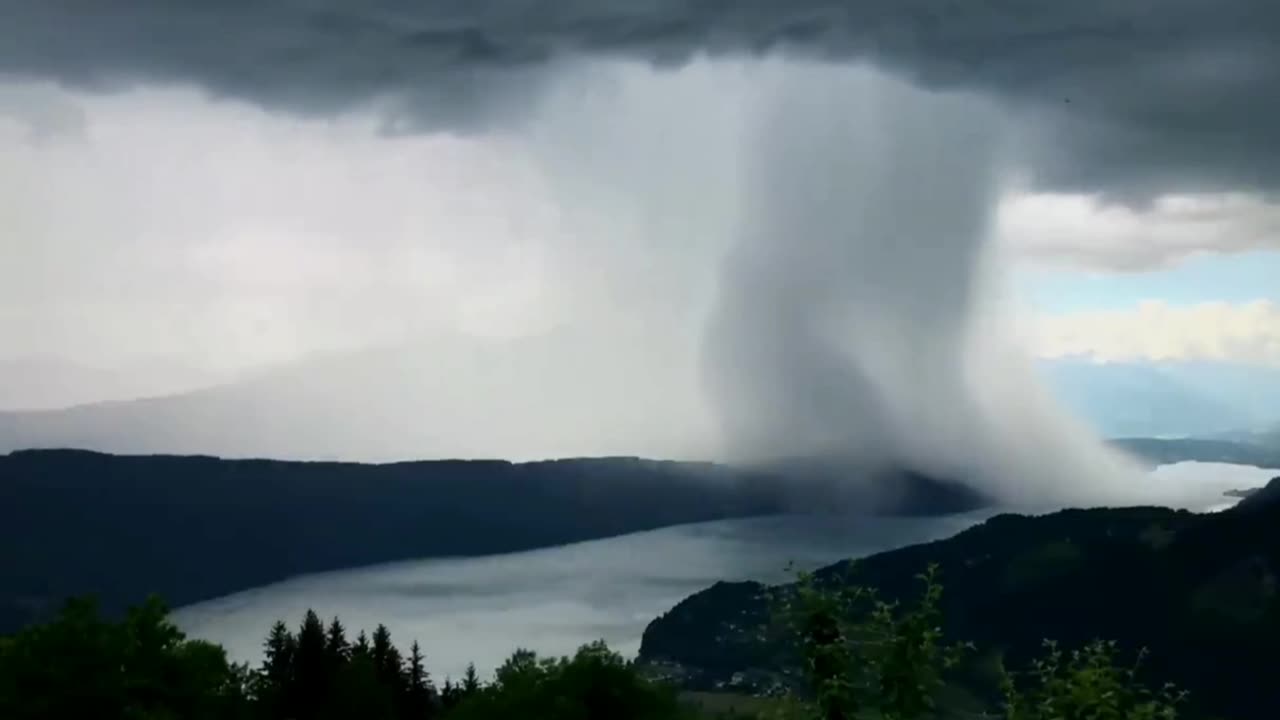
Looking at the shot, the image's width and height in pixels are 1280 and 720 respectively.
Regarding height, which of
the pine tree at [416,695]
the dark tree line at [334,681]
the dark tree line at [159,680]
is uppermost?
the dark tree line at [159,680]

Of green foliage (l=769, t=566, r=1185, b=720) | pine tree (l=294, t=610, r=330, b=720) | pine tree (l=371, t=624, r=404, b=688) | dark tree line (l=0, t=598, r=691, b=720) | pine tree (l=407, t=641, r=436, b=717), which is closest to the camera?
green foliage (l=769, t=566, r=1185, b=720)

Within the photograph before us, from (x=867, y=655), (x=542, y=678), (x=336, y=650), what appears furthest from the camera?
(x=336, y=650)

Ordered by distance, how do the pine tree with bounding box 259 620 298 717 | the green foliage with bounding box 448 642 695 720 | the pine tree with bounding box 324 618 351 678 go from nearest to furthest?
the green foliage with bounding box 448 642 695 720 → the pine tree with bounding box 259 620 298 717 → the pine tree with bounding box 324 618 351 678

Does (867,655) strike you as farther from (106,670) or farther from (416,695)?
(416,695)

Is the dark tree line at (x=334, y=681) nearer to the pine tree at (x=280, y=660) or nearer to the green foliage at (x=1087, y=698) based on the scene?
the pine tree at (x=280, y=660)

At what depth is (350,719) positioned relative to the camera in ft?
196

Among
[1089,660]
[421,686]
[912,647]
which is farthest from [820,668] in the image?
[421,686]

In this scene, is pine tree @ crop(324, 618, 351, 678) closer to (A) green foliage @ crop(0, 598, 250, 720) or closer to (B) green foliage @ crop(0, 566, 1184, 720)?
(B) green foliage @ crop(0, 566, 1184, 720)

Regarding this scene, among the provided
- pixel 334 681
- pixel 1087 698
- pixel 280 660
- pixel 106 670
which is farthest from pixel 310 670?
pixel 1087 698

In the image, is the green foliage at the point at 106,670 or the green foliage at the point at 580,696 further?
the green foliage at the point at 580,696

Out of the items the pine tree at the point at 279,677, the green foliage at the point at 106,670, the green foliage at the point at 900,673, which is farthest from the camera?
the pine tree at the point at 279,677

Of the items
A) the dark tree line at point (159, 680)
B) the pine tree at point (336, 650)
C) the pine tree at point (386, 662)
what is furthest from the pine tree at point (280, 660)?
the dark tree line at point (159, 680)

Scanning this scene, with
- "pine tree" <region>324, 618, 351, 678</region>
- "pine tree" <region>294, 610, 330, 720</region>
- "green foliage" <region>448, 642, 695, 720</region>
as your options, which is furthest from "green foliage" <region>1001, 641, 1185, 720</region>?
"pine tree" <region>294, 610, 330, 720</region>

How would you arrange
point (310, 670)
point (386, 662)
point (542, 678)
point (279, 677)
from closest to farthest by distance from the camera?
point (542, 678), point (310, 670), point (279, 677), point (386, 662)
